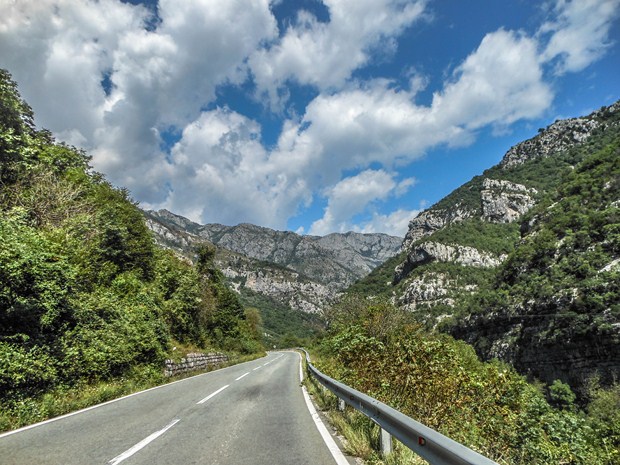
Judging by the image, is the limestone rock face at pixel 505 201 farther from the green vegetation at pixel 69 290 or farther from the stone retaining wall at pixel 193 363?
the green vegetation at pixel 69 290

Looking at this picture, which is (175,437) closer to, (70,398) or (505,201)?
(70,398)

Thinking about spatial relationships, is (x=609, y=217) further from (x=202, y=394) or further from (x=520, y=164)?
(x=520, y=164)

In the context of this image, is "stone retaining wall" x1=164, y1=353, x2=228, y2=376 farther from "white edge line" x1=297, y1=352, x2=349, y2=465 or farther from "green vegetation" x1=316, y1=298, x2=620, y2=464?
"green vegetation" x1=316, y1=298, x2=620, y2=464

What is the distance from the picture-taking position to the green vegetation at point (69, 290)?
8.85m

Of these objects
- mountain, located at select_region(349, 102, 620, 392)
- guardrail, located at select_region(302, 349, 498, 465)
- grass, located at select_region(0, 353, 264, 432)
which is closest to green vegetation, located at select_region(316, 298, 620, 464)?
guardrail, located at select_region(302, 349, 498, 465)

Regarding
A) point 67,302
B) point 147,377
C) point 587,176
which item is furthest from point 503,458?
point 587,176

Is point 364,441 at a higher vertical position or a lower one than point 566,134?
lower

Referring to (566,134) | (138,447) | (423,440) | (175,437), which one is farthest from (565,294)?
(566,134)

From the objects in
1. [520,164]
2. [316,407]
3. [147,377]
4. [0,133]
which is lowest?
[316,407]

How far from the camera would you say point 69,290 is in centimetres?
1124

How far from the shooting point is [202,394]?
456 inches

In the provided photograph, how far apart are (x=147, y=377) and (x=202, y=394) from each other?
4.90 meters

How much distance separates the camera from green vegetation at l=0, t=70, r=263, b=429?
8.85 m

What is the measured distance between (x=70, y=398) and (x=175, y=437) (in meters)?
5.61
